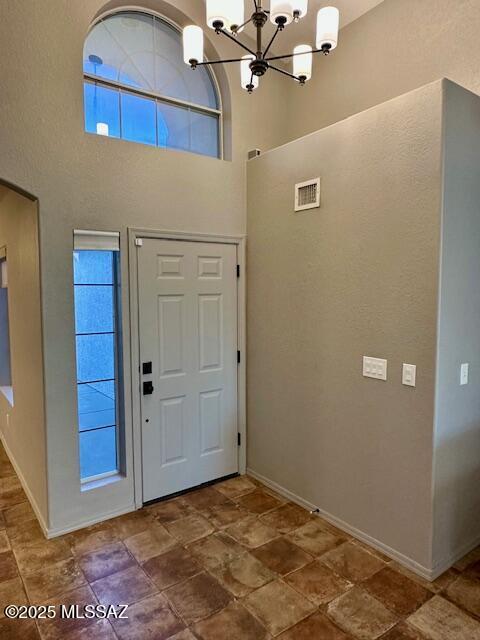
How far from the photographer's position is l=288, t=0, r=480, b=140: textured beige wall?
107 inches

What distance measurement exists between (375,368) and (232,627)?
5.38 feet

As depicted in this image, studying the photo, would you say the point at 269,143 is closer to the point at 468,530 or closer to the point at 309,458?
the point at 309,458

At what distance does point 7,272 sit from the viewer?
12.2 ft

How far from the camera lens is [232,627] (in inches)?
81.3

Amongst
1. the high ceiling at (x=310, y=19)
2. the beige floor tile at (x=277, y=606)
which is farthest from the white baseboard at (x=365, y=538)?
the high ceiling at (x=310, y=19)

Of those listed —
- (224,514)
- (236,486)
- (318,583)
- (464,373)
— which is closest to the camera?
(318,583)

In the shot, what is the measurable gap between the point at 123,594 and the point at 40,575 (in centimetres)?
56

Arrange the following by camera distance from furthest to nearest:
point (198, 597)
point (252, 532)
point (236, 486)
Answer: point (236, 486) < point (252, 532) < point (198, 597)

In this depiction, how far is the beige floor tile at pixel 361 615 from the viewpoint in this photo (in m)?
2.03

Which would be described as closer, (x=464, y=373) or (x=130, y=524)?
(x=464, y=373)

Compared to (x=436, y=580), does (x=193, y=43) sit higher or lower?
higher

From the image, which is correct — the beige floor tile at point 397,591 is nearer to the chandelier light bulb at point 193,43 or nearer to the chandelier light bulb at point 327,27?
the chandelier light bulb at point 327,27

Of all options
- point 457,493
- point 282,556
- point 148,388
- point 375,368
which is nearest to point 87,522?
point 148,388

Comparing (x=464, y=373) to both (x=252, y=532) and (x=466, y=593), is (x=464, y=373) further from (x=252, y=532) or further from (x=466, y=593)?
(x=252, y=532)
